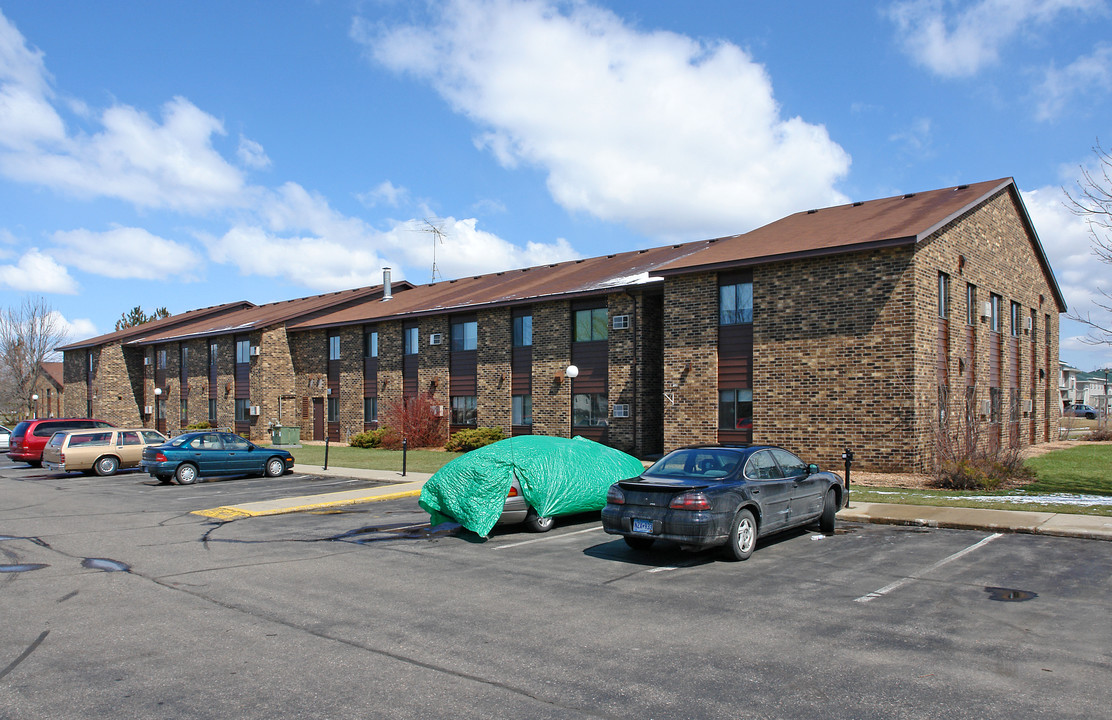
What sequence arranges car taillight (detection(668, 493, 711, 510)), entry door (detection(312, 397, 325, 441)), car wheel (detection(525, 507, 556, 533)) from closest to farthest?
1. car taillight (detection(668, 493, 711, 510))
2. car wheel (detection(525, 507, 556, 533))
3. entry door (detection(312, 397, 325, 441))

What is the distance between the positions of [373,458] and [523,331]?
735 centimetres

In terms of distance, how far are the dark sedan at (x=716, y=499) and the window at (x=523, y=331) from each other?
18829 millimetres

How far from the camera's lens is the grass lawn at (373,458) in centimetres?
2411

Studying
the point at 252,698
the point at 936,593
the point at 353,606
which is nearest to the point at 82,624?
the point at 353,606

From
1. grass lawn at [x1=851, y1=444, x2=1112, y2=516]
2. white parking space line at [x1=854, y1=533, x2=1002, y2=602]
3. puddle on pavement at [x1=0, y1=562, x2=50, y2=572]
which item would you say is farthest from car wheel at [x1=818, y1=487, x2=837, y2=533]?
puddle on pavement at [x1=0, y1=562, x2=50, y2=572]

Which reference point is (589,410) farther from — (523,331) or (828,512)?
(828,512)

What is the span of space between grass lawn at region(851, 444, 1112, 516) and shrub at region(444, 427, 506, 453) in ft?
49.1

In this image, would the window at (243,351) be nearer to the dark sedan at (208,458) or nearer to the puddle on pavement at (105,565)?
the dark sedan at (208,458)

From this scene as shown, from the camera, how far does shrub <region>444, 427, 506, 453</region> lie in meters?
28.5

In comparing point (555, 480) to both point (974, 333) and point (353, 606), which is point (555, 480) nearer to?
point (353, 606)

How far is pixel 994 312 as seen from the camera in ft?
84.1

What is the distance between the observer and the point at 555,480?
1214 centimetres

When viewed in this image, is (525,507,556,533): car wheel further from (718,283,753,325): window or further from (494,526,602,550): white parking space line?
(718,283,753,325): window

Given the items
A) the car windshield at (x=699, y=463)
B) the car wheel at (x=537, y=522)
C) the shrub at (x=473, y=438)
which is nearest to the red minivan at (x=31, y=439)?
the shrub at (x=473, y=438)
